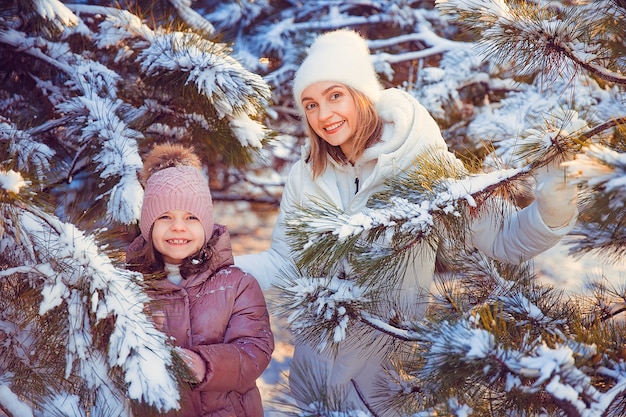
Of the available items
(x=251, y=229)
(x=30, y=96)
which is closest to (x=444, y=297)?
(x=30, y=96)

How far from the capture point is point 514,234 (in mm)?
1495

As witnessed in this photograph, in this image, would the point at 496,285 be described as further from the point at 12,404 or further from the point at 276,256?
the point at 12,404

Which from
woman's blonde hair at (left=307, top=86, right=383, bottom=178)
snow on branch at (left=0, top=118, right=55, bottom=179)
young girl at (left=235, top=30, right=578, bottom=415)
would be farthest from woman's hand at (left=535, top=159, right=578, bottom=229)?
snow on branch at (left=0, top=118, right=55, bottom=179)

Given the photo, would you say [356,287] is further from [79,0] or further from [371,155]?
[79,0]

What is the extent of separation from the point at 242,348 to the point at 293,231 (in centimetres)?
39

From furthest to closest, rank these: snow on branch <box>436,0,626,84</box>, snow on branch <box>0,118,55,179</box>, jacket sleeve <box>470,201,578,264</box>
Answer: snow on branch <box>0,118,55,179</box>, jacket sleeve <box>470,201,578,264</box>, snow on branch <box>436,0,626,84</box>

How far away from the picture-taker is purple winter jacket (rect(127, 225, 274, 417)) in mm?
1447

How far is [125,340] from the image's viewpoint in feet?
3.52

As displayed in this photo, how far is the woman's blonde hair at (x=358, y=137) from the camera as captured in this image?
5.77ft

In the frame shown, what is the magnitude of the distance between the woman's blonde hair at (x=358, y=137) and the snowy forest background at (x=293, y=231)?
0.86ft

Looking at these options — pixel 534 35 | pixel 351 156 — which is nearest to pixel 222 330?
pixel 351 156

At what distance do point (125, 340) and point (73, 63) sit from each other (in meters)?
1.28

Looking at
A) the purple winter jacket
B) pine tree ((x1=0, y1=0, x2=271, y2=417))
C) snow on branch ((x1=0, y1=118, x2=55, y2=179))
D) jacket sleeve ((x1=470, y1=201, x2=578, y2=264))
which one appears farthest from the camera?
snow on branch ((x1=0, y1=118, x2=55, y2=179))

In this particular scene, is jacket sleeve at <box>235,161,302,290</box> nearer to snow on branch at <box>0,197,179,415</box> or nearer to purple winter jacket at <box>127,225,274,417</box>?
purple winter jacket at <box>127,225,274,417</box>
